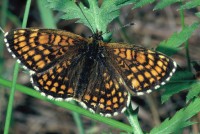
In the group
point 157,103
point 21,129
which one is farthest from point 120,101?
point 21,129

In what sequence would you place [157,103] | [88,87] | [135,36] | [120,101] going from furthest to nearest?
[135,36], [157,103], [88,87], [120,101]

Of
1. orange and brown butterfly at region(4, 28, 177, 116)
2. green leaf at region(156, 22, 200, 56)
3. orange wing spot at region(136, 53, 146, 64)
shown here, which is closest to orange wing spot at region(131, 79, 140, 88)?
orange and brown butterfly at region(4, 28, 177, 116)

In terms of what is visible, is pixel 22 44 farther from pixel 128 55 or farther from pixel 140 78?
pixel 140 78

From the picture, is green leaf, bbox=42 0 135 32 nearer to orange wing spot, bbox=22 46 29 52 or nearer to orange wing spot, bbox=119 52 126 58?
orange wing spot, bbox=119 52 126 58

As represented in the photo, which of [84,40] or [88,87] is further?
[84,40]

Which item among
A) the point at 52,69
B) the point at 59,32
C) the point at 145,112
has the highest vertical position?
the point at 59,32

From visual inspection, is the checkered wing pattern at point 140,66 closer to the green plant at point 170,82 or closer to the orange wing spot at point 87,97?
the green plant at point 170,82

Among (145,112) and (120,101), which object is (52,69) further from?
(145,112)
